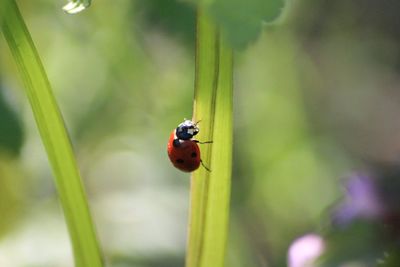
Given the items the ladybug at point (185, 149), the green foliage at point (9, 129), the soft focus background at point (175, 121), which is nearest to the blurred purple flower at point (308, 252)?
the ladybug at point (185, 149)

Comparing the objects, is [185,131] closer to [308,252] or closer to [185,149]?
[185,149]

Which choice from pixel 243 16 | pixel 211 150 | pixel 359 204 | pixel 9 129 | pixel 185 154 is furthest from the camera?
pixel 9 129

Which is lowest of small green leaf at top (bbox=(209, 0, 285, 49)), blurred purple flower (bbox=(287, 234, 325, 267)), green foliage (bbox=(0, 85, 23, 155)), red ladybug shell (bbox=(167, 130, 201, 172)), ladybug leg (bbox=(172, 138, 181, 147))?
small green leaf at top (bbox=(209, 0, 285, 49))

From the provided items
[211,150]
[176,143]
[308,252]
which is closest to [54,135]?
[211,150]

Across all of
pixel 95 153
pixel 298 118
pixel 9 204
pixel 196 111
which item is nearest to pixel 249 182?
pixel 298 118

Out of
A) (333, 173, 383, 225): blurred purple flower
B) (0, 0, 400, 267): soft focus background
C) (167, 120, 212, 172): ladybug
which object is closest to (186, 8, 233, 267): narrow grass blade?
(167, 120, 212, 172): ladybug

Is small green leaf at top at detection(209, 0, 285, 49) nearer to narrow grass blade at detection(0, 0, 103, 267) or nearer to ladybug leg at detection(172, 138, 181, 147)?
narrow grass blade at detection(0, 0, 103, 267)

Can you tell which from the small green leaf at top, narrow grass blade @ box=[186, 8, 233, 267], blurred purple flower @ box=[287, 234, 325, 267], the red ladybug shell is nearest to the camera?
the small green leaf at top
